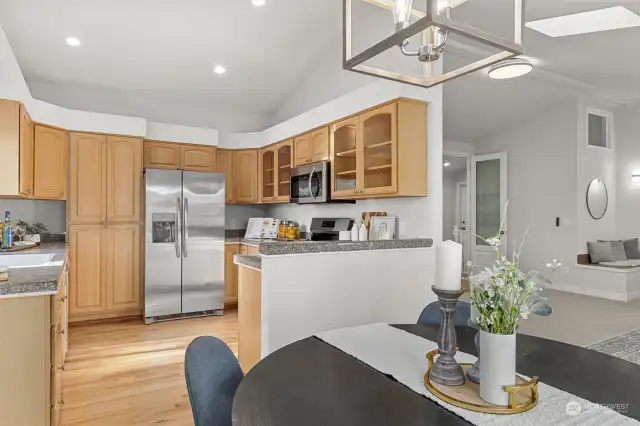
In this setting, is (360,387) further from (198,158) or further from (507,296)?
(198,158)

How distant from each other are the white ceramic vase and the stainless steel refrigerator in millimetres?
4258

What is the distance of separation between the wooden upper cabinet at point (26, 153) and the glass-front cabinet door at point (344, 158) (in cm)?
288

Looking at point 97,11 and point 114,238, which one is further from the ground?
point 97,11

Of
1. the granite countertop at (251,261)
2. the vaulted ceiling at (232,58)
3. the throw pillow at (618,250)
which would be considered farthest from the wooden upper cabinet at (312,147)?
the throw pillow at (618,250)

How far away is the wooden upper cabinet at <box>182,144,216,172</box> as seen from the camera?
5.30 m

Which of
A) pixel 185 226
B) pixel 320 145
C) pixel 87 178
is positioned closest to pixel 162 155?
pixel 87 178

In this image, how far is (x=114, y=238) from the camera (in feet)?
15.5

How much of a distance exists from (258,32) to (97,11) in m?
1.60

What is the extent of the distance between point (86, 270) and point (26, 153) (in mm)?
1401

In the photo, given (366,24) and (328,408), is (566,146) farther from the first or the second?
(328,408)

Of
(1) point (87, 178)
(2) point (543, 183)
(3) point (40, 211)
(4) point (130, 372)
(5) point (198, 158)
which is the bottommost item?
(4) point (130, 372)

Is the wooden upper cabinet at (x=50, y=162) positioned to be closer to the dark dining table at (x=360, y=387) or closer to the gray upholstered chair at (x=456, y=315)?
the dark dining table at (x=360, y=387)

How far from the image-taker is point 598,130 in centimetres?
669

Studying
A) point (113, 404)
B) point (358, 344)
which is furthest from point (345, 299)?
point (113, 404)
